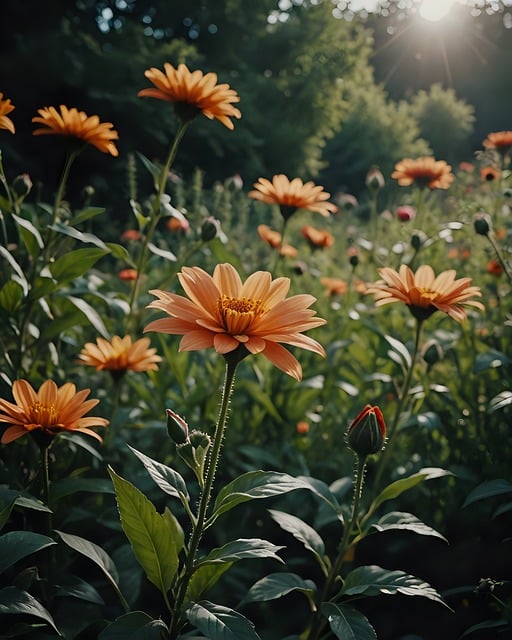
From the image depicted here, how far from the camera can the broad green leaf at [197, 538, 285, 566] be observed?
3.38 feet

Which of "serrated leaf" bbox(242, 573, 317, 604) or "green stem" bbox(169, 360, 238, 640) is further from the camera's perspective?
"serrated leaf" bbox(242, 573, 317, 604)

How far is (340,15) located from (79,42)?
5848 mm

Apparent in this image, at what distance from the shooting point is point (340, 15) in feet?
39.1

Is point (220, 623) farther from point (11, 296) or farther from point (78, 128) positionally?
point (78, 128)

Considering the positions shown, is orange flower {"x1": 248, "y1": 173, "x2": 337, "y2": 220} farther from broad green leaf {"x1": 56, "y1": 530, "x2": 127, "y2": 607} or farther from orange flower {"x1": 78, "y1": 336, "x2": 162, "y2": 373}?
broad green leaf {"x1": 56, "y1": 530, "x2": 127, "y2": 607}

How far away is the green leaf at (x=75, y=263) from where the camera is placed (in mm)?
1680

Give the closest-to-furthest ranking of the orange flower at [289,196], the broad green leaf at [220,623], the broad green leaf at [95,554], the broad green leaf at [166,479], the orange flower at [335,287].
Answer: the broad green leaf at [220,623]
the broad green leaf at [166,479]
the broad green leaf at [95,554]
the orange flower at [289,196]
the orange flower at [335,287]

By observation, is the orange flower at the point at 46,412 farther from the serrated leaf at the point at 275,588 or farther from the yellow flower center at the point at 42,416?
the serrated leaf at the point at 275,588

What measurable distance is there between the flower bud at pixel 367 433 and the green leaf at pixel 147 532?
378 mm

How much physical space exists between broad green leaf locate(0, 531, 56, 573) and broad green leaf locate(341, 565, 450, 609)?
1.88ft

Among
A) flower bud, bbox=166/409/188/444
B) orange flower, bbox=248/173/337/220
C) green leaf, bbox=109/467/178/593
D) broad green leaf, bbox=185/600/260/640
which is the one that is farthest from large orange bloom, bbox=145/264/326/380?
orange flower, bbox=248/173/337/220

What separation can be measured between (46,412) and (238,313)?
46 centimetres

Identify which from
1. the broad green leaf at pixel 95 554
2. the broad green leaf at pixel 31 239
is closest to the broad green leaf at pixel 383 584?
the broad green leaf at pixel 95 554

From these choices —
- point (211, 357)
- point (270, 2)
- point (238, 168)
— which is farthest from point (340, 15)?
point (211, 357)
